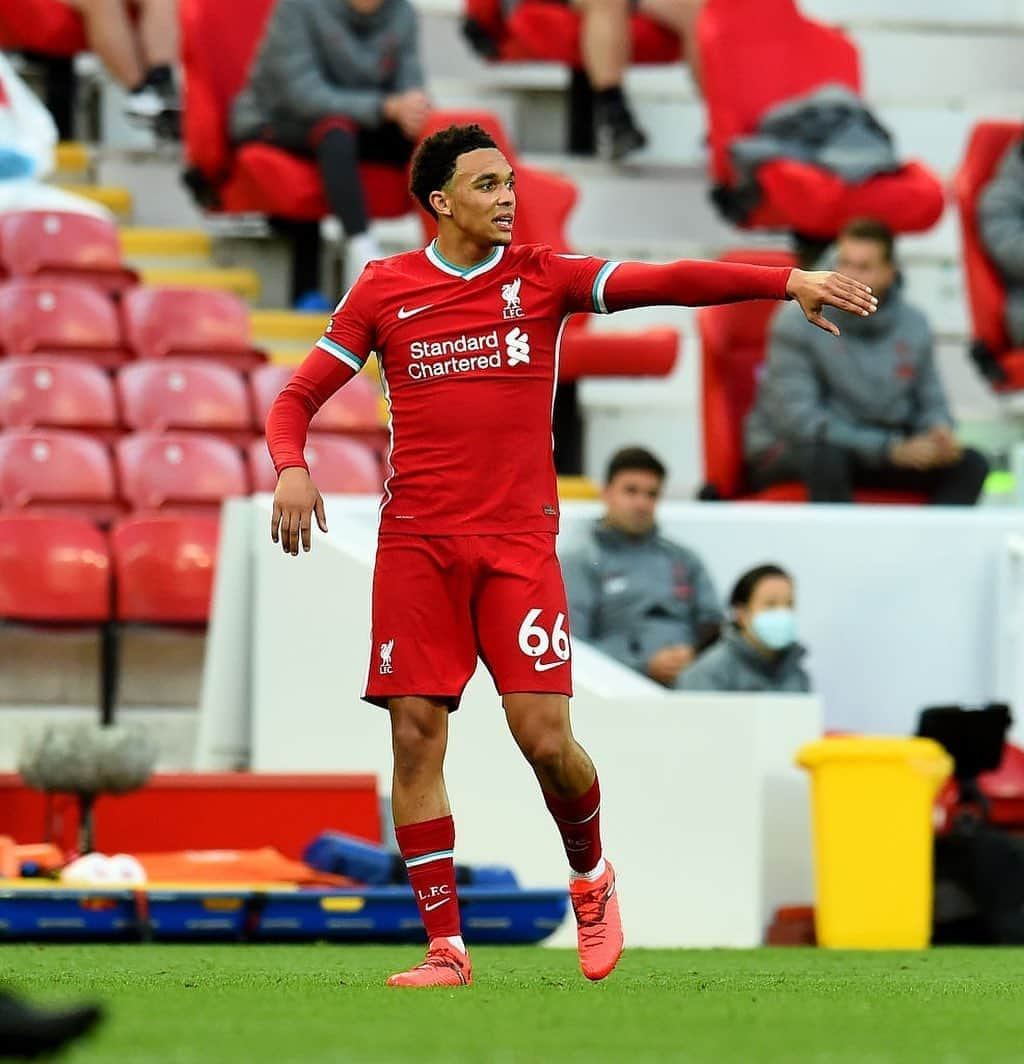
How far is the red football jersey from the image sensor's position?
525 cm

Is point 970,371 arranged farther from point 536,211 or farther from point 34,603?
point 34,603

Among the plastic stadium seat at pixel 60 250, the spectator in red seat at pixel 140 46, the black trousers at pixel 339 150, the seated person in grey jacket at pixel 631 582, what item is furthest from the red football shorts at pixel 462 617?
the spectator in red seat at pixel 140 46

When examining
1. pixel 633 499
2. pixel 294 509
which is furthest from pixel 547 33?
pixel 294 509

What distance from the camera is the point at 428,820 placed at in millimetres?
5297

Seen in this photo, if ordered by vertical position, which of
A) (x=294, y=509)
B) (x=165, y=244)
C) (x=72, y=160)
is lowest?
(x=294, y=509)

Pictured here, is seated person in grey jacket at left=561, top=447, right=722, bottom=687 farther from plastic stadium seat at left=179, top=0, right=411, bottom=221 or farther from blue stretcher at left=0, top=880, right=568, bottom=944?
plastic stadium seat at left=179, top=0, right=411, bottom=221

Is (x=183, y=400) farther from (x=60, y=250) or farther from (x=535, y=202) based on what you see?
(x=535, y=202)

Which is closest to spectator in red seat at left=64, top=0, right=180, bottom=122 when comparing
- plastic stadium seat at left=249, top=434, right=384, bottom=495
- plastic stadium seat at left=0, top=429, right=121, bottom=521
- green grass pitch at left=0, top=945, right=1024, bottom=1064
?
plastic stadium seat at left=249, top=434, right=384, bottom=495

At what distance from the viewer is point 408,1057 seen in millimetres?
3691

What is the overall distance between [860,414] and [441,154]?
16.2 feet

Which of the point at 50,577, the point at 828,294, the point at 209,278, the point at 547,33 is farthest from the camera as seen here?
the point at 547,33

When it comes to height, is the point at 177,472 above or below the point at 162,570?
above

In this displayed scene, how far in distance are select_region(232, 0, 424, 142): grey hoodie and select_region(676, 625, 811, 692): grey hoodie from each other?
370cm

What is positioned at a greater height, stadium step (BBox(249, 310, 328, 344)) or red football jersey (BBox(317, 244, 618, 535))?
stadium step (BBox(249, 310, 328, 344))
